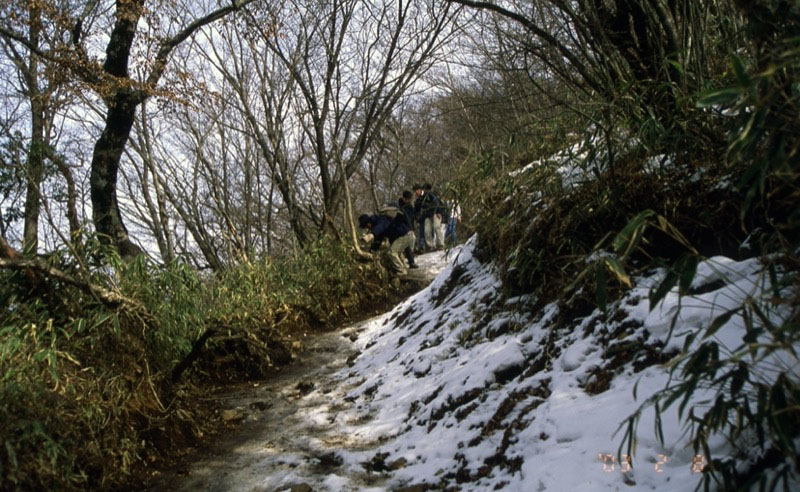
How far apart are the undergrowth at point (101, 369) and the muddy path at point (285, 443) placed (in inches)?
12.1

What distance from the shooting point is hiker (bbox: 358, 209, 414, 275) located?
10.4 m

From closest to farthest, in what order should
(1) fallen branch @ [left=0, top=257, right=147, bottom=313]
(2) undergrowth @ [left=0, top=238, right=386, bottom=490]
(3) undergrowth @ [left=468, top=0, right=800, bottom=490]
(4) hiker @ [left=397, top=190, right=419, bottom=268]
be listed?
(3) undergrowth @ [left=468, top=0, right=800, bottom=490]
(2) undergrowth @ [left=0, top=238, right=386, bottom=490]
(1) fallen branch @ [left=0, top=257, right=147, bottom=313]
(4) hiker @ [left=397, top=190, right=419, bottom=268]

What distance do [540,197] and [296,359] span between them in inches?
154

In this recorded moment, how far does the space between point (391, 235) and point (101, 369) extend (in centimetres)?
691

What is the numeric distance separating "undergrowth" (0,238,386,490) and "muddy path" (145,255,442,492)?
0.31 meters

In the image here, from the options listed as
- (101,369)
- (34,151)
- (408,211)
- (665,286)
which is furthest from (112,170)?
(665,286)

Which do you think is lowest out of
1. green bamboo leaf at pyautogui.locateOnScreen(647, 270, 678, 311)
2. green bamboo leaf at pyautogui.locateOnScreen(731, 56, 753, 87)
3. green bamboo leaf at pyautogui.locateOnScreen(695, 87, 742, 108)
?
green bamboo leaf at pyautogui.locateOnScreen(647, 270, 678, 311)

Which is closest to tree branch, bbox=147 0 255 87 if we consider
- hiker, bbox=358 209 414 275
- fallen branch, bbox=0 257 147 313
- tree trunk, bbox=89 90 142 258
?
tree trunk, bbox=89 90 142 258

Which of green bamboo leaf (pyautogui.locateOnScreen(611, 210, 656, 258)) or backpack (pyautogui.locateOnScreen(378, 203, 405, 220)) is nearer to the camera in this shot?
green bamboo leaf (pyautogui.locateOnScreen(611, 210, 656, 258))

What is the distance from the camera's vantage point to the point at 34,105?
1256 cm

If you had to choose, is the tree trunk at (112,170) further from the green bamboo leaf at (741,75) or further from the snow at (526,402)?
the green bamboo leaf at (741,75)

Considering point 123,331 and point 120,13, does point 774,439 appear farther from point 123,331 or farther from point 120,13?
point 120,13

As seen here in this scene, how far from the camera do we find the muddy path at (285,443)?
11.9 feet

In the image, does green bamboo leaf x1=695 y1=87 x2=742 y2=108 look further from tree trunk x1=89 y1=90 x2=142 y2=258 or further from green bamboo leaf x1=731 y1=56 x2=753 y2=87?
tree trunk x1=89 y1=90 x2=142 y2=258
